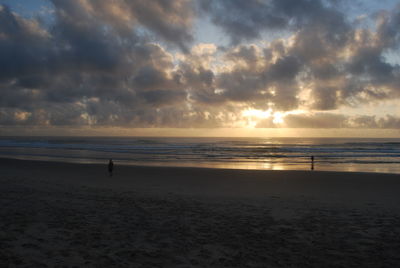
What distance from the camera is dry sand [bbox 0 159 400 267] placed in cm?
607

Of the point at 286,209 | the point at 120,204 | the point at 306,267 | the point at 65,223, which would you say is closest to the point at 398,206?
the point at 286,209

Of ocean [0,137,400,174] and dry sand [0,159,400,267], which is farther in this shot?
ocean [0,137,400,174]

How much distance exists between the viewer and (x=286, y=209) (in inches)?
425

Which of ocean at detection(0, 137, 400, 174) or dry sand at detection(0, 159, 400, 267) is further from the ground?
dry sand at detection(0, 159, 400, 267)

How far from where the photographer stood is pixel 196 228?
8164 mm

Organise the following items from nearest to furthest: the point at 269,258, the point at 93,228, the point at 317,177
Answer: the point at 269,258
the point at 93,228
the point at 317,177

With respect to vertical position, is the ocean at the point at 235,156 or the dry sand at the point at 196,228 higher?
the dry sand at the point at 196,228

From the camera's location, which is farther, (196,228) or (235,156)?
(235,156)

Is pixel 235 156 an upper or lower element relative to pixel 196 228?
lower

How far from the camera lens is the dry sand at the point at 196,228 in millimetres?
6074

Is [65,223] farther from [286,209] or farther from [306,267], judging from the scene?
[286,209]

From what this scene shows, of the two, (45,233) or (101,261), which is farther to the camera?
(45,233)

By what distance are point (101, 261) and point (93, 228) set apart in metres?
2.20

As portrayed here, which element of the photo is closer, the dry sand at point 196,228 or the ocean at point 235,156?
the dry sand at point 196,228
